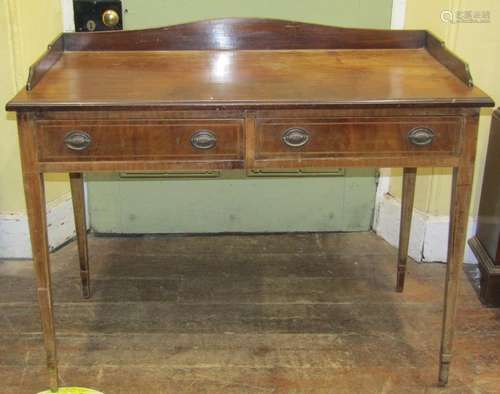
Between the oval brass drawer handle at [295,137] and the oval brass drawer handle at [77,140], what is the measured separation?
50 cm

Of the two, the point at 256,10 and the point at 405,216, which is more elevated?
the point at 256,10

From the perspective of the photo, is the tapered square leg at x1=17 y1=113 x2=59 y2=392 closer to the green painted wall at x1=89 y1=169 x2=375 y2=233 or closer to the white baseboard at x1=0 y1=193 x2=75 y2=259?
the white baseboard at x1=0 y1=193 x2=75 y2=259

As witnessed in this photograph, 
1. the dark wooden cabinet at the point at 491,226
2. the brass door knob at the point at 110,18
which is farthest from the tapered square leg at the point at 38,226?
the dark wooden cabinet at the point at 491,226

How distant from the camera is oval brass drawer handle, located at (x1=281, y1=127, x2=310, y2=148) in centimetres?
175

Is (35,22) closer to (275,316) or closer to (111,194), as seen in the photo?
(111,194)

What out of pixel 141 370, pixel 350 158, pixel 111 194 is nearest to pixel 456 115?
pixel 350 158

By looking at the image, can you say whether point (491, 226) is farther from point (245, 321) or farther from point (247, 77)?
point (247, 77)

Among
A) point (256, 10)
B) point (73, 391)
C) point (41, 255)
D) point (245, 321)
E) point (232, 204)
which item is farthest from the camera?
point (232, 204)

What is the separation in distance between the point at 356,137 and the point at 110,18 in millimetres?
1293

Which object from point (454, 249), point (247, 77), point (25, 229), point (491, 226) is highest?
point (247, 77)

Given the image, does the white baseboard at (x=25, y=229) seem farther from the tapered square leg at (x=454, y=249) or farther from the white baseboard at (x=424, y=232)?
the tapered square leg at (x=454, y=249)

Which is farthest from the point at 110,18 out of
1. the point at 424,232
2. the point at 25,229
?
the point at 424,232

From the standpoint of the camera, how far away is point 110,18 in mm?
2623

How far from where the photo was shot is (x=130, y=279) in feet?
8.86
